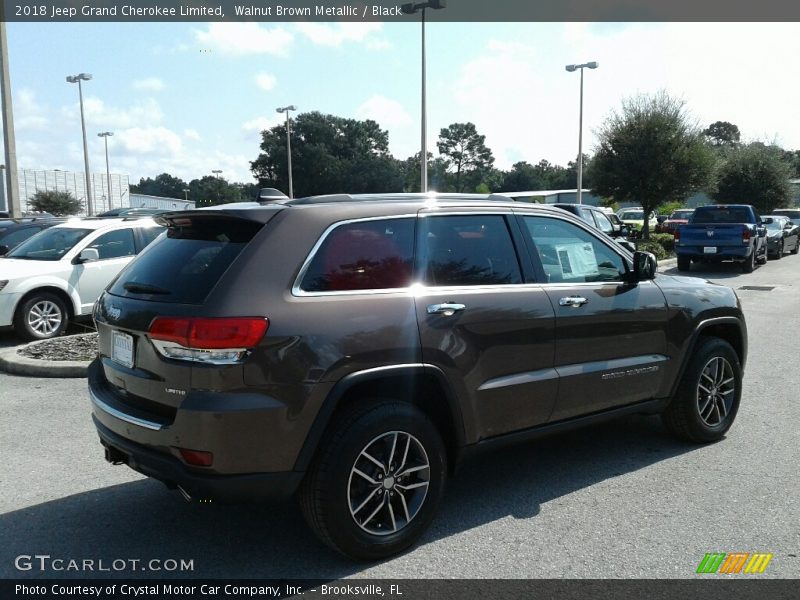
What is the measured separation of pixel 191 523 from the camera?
409cm

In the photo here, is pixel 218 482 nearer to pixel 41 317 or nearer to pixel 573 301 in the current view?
pixel 573 301

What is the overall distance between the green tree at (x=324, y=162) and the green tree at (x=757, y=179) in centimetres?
4406

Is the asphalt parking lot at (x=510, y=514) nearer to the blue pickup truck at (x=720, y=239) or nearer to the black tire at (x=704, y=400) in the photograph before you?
the black tire at (x=704, y=400)

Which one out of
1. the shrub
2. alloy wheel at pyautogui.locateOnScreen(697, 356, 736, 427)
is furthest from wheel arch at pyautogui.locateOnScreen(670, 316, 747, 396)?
the shrub

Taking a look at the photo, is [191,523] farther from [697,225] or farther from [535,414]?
[697,225]

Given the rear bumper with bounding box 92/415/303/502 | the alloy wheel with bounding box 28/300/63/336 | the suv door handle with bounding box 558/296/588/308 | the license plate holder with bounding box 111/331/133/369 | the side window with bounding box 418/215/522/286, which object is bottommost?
the alloy wheel with bounding box 28/300/63/336

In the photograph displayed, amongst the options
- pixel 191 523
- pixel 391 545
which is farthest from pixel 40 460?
pixel 391 545

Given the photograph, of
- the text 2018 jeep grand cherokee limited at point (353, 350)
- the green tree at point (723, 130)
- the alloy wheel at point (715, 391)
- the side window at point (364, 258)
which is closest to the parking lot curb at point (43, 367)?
the text 2018 jeep grand cherokee limited at point (353, 350)

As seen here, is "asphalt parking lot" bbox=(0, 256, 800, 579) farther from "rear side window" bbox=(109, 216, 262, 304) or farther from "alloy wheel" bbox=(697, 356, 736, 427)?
"rear side window" bbox=(109, 216, 262, 304)

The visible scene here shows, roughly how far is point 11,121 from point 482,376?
61.4 feet

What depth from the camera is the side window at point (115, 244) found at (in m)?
10.5

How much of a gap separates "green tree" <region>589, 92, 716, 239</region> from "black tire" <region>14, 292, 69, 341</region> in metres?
21.8

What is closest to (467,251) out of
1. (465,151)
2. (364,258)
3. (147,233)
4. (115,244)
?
(364,258)

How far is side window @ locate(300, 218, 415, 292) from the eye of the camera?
355cm
